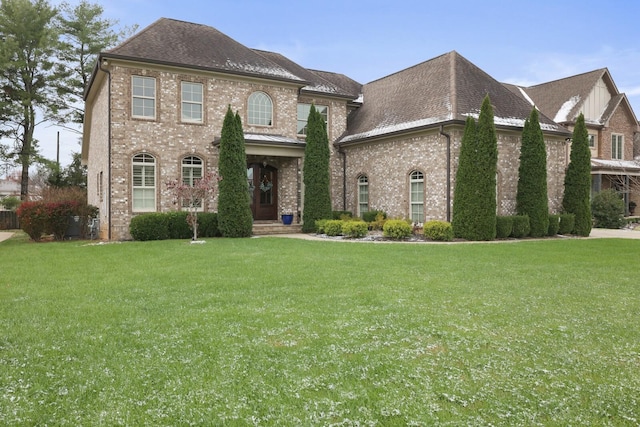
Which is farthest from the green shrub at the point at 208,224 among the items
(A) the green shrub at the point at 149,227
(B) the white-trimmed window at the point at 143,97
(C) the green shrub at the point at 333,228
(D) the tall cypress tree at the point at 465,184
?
(D) the tall cypress tree at the point at 465,184

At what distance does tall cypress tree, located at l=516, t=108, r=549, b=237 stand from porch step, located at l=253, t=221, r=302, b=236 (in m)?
8.70

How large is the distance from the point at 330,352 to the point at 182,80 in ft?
50.4

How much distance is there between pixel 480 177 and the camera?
1479 centimetres

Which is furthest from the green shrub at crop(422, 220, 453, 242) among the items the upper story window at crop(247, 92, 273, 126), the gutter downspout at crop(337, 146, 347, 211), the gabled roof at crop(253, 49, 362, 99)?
the gabled roof at crop(253, 49, 362, 99)

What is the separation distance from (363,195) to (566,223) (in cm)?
805

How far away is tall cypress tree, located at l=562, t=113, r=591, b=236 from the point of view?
17.5 m

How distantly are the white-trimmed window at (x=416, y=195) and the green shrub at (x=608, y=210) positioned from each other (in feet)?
35.3

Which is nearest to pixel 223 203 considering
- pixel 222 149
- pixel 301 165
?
pixel 222 149

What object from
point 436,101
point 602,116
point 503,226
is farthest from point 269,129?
point 602,116

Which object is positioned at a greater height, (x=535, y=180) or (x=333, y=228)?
(x=535, y=180)

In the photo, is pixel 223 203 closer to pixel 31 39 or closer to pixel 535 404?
pixel 535 404

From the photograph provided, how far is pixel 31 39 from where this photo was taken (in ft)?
90.1

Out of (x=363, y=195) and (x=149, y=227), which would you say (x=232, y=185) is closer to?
(x=149, y=227)

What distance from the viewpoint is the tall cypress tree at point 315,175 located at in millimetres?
17922
